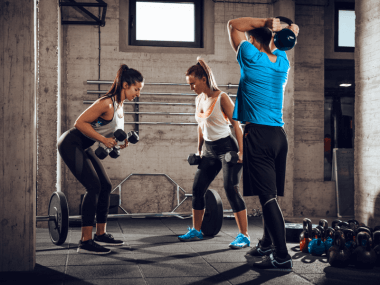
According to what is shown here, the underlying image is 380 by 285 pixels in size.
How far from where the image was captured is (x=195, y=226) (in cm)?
356

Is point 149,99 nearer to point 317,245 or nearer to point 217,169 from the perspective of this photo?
point 217,169

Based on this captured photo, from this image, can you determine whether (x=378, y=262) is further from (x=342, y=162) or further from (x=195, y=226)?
(x=342, y=162)

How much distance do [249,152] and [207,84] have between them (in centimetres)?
109

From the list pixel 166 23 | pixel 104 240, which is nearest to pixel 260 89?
pixel 104 240

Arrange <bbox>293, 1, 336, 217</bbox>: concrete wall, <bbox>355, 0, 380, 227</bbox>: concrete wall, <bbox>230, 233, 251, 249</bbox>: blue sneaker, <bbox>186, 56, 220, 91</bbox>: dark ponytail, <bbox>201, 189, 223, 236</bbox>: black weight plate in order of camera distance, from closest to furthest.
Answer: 1. <bbox>230, 233, 251, 249</bbox>: blue sneaker
2. <bbox>186, 56, 220, 91</bbox>: dark ponytail
3. <bbox>355, 0, 380, 227</bbox>: concrete wall
4. <bbox>201, 189, 223, 236</bbox>: black weight plate
5. <bbox>293, 1, 336, 217</bbox>: concrete wall

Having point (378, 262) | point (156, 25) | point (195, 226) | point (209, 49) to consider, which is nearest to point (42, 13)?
point (156, 25)

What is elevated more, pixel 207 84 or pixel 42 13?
pixel 42 13

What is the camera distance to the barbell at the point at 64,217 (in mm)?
3021

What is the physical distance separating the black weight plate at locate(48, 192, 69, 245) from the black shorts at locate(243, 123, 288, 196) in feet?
4.62

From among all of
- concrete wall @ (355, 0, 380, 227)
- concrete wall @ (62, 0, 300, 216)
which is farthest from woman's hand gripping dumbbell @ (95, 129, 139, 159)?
concrete wall @ (62, 0, 300, 216)

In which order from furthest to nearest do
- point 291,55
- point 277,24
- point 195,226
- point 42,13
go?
1. point 291,55
2. point 42,13
3. point 195,226
4. point 277,24

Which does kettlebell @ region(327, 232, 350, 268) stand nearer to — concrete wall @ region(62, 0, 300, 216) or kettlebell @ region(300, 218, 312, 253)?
kettlebell @ region(300, 218, 312, 253)

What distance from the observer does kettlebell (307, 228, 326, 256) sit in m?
2.94

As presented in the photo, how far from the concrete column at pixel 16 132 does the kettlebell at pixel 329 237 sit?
78.7 inches
